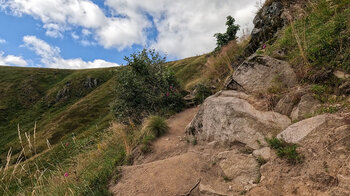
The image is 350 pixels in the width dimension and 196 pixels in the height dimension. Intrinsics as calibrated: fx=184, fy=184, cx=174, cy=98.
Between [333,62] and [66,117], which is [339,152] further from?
[66,117]

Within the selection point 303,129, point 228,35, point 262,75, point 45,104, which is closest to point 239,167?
point 303,129

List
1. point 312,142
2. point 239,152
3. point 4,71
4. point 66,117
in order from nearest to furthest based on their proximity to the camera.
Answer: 1. point 312,142
2. point 239,152
3. point 66,117
4. point 4,71

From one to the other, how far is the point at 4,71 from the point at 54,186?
377ft

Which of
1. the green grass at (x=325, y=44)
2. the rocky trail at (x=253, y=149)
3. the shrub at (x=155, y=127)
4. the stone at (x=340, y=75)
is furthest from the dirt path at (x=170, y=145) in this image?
the stone at (x=340, y=75)

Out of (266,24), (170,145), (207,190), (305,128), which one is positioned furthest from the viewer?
(266,24)

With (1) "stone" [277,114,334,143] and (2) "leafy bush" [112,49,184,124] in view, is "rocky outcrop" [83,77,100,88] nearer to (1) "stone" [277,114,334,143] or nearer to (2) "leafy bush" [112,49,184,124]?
(2) "leafy bush" [112,49,184,124]

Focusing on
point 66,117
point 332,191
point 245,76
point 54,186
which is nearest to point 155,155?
point 54,186

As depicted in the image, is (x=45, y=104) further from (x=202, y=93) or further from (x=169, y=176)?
(x=169, y=176)

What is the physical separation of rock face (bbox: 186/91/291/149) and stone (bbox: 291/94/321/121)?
232 mm

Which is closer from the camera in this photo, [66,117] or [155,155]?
[155,155]

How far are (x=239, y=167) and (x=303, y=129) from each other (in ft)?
4.99

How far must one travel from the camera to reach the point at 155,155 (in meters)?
6.53

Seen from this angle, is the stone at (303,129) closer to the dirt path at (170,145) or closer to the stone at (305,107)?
the stone at (305,107)

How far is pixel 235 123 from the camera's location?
5285 millimetres
